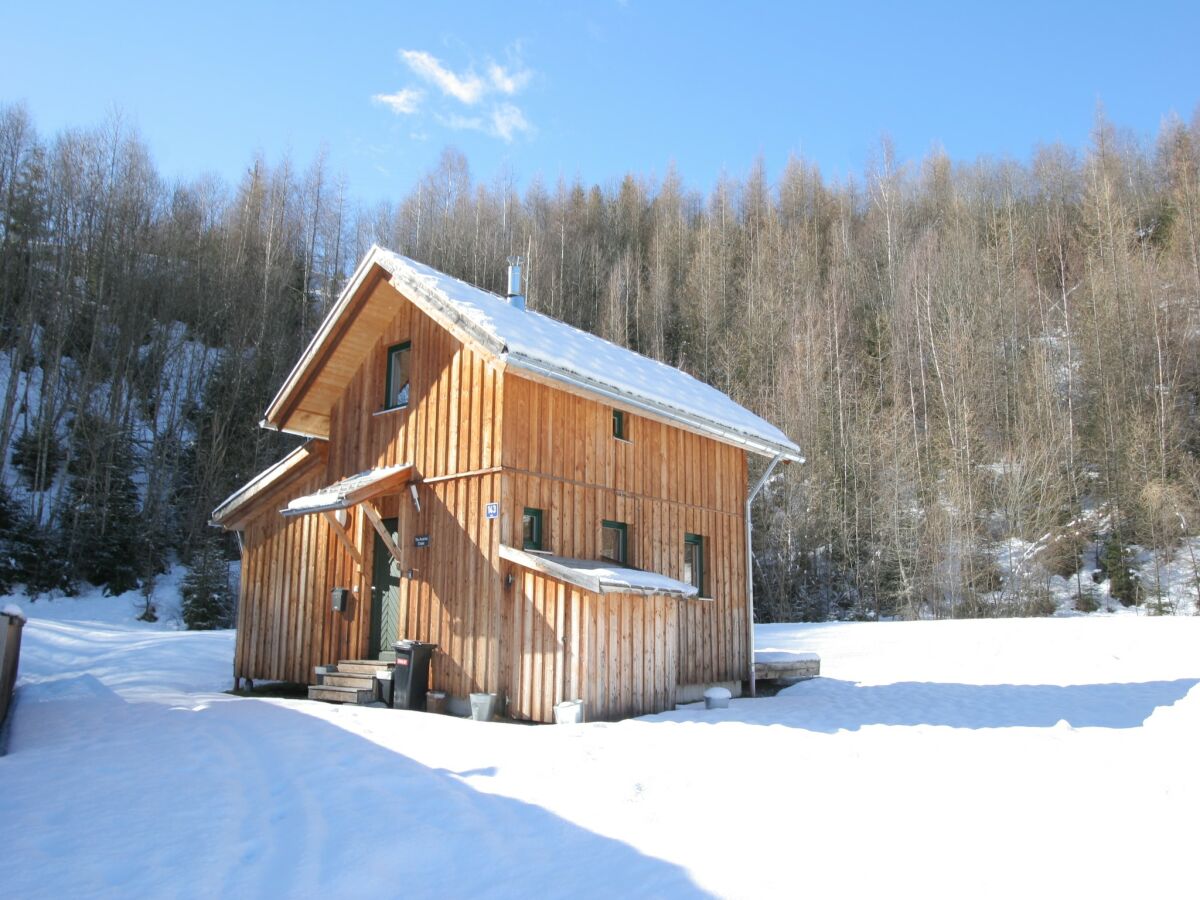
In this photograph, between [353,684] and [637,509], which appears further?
[637,509]

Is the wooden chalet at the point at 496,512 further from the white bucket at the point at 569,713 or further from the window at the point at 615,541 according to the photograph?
the white bucket at the point at 569,713

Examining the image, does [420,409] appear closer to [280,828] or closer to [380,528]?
[380,528]

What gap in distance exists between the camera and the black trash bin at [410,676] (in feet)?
34.8

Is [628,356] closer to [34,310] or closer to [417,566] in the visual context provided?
[417,566]

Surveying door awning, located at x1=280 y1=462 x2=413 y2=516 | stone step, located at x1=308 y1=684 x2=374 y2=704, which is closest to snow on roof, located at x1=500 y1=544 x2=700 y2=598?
door awning, located at x1=280 y1=462 x2=413 y2=516

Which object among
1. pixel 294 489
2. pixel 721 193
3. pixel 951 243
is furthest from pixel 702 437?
pixel 721 193

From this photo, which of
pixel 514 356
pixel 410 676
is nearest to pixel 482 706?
pixel 410 676

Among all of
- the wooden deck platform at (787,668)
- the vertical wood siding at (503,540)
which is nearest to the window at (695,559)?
the vertical wood siding at (503,540)

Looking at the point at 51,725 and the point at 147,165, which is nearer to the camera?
the point at 51,725

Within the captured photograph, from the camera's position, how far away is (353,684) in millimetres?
11352

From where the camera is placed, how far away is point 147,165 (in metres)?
36.8

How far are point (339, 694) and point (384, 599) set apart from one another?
5.30 feet

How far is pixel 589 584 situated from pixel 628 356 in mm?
7504

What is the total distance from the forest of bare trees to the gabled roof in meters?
16.4
